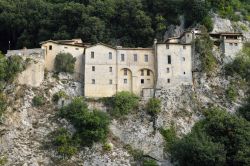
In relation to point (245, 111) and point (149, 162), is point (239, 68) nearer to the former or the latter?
point (245, 111)

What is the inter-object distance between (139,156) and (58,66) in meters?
15.5

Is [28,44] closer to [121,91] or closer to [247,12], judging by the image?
[121,91]

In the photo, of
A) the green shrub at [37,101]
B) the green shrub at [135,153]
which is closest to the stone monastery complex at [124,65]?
the green shrub at [37,101]

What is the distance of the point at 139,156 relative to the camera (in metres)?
70.6

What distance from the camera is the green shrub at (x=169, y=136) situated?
71688 mm

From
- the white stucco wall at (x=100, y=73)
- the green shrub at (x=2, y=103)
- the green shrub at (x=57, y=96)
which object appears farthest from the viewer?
the white stucco wall at (x=100, y=73)

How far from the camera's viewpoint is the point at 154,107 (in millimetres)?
74250

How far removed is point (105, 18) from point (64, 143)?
25.4 m

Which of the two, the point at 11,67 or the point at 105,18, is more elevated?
the point at 105,18

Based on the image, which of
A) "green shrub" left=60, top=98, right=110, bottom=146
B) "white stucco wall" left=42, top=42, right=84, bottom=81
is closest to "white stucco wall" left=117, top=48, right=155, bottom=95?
"white stucco wall" left=42, top=42, right=84, bottom=81

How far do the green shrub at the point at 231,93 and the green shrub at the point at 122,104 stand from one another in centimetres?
1180

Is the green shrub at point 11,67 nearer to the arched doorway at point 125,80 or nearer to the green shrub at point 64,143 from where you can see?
the green shrub at point 64,143

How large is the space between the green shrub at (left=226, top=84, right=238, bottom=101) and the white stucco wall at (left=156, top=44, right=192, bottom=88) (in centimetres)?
494

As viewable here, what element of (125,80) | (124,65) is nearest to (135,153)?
(125,80)
